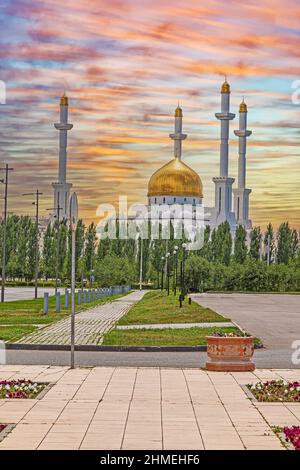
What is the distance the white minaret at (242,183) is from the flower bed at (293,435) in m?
114

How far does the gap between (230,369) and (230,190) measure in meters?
107

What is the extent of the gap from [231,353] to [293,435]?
5548 mm

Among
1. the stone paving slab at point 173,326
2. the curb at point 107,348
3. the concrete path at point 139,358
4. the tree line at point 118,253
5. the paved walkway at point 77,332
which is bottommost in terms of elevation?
the concrete path at point 139,358

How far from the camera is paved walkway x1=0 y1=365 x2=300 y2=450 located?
8586 mm

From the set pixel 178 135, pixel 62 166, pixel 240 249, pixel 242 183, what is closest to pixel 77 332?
pixel 240 249

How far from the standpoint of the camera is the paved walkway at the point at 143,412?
28.2 ft

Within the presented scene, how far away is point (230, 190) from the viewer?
120 meters

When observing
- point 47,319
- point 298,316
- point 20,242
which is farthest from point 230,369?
point 20,242

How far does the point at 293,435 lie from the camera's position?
874cm

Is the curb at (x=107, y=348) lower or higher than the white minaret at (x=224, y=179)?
lower

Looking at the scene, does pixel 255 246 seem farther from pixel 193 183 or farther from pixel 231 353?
pixel 231 353

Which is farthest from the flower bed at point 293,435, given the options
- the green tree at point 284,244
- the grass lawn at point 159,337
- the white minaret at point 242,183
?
the white minaret at point 242,183

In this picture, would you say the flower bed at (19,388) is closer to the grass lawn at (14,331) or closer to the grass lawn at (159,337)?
the grass lawn at (159,337)
